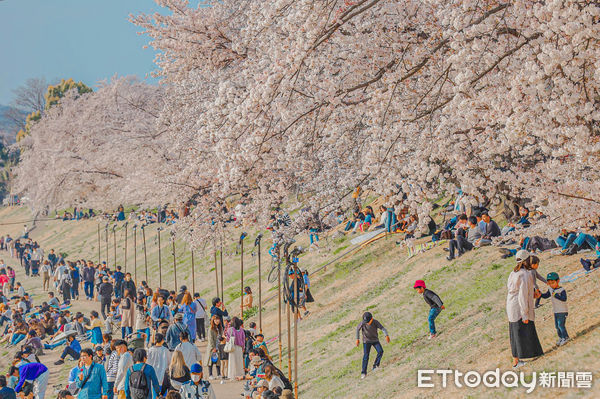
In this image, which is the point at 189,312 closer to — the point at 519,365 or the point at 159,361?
the point at 159,361

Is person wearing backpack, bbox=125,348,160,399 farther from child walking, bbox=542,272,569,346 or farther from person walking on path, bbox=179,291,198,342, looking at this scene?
person walking on path, bbox=179,291,198,342

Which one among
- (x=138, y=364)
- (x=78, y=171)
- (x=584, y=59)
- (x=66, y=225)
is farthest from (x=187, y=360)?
(x=66, y=225)

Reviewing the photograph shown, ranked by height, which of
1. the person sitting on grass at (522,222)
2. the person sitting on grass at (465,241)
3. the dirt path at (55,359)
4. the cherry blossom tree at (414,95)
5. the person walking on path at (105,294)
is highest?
the cherry blossom tree at (414,95)

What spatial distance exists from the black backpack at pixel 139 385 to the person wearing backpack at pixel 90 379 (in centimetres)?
141

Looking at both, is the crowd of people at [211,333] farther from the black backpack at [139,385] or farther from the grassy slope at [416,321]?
the grassy slope at [416,321]

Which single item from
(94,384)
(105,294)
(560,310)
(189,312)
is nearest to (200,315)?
(189,312)

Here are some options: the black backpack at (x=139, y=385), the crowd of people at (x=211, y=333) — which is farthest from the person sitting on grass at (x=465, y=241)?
the black backpack at (x=139, y=385)

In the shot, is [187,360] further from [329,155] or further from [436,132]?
[436,132]

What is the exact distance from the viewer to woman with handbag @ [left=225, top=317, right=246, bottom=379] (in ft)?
42.6

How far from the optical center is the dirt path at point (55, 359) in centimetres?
1295

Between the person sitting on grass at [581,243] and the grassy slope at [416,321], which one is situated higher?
the person sitting on grass at [581,243]

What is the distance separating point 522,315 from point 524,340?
0.36 m

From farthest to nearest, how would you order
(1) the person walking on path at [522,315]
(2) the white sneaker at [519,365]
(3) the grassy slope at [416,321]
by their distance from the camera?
(3) the grassy slope at [416,321]
(2) the white sneaker at [519,365]
(1) the person walking on path at [522,315]

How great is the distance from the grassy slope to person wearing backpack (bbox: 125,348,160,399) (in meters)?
3.23
